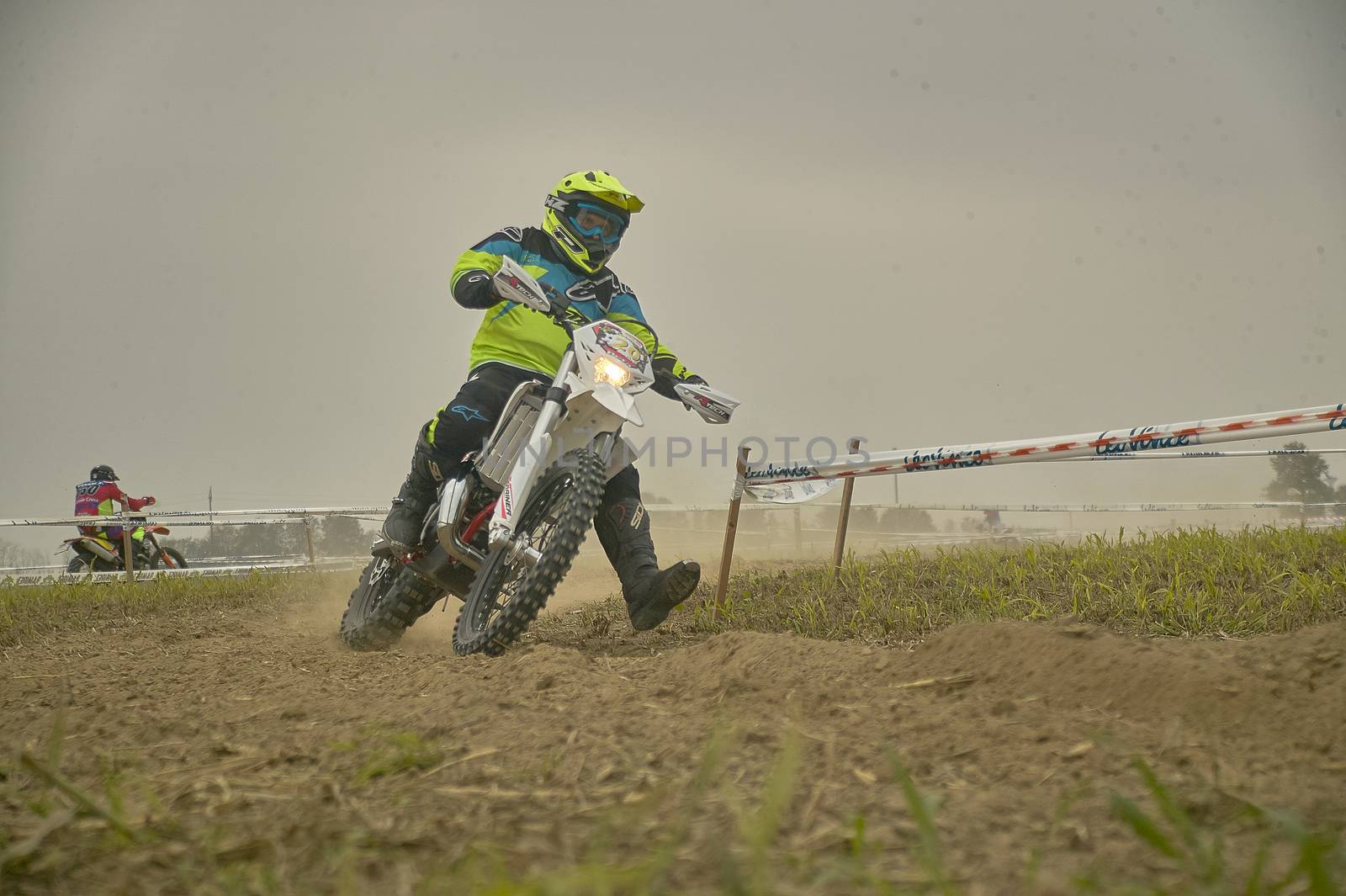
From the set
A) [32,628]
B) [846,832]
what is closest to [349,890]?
[846,832]

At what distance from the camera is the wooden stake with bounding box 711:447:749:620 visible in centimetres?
514

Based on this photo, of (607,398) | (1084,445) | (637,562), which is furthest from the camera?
(637,562)

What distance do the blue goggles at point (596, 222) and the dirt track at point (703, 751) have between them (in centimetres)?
221

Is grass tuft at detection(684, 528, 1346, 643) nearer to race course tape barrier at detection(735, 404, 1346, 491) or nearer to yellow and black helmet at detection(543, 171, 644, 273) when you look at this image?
race course tape barrier at detection(735, 404, 1346, 491)

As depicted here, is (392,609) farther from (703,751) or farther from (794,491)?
(703,751)

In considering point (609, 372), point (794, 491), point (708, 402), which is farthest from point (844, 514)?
point (609, 372)

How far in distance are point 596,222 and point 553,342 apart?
2.03 ft

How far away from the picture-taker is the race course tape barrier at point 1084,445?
3338mm

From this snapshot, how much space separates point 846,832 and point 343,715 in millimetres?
1585

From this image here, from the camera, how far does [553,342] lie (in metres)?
4.93

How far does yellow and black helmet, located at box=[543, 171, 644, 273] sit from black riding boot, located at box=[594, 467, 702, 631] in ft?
3.69

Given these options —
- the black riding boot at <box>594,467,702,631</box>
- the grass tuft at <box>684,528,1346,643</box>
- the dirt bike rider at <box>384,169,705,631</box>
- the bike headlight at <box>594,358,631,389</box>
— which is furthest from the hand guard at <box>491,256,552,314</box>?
the grass tuft at <box>684,528,1346,643</box>

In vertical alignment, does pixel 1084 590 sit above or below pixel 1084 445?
below

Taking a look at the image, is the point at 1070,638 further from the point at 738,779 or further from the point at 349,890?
the point at 349,890
